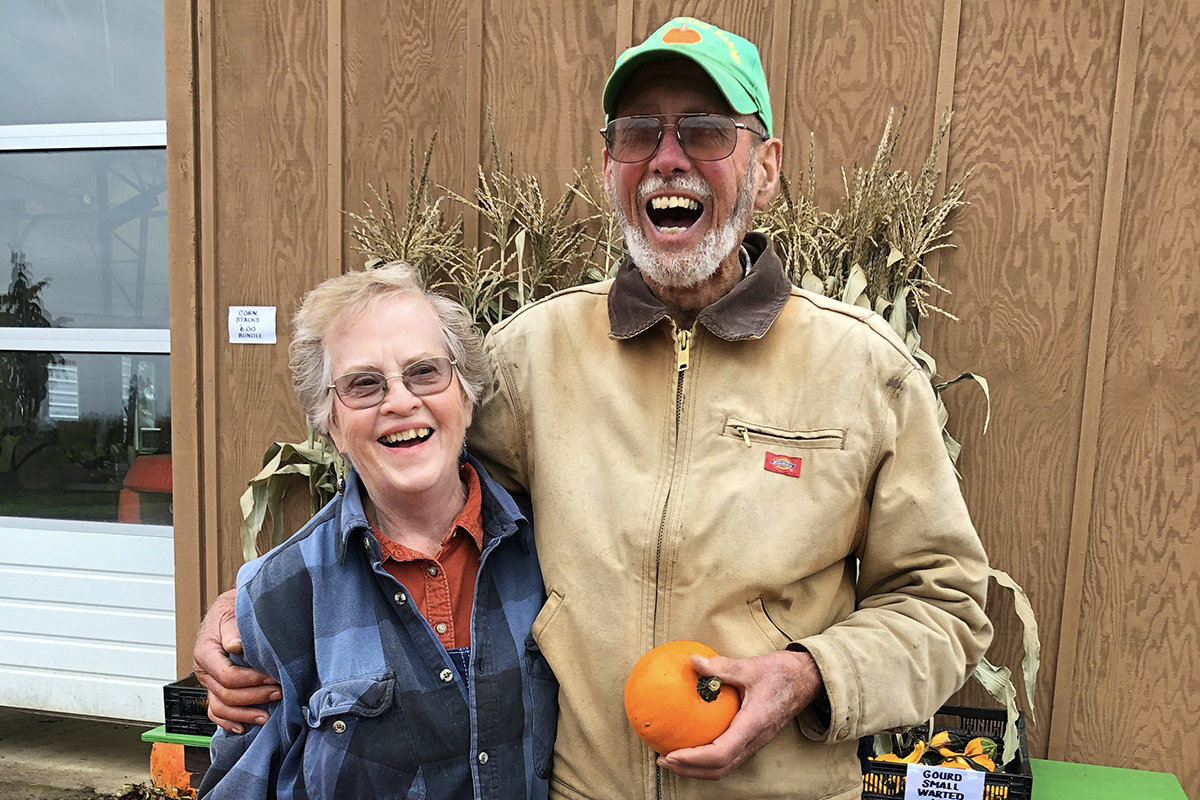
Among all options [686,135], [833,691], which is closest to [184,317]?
[686,135]

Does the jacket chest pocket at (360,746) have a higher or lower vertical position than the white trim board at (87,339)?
lower

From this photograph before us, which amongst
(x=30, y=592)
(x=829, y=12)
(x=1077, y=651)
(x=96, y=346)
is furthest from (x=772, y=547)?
(x=30, y=592)

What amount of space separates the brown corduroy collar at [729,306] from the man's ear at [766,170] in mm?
116

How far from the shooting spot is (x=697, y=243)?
1358 millimetres

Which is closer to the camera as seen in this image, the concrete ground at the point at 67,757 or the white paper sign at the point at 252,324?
the white paper sign at the point at 252,324

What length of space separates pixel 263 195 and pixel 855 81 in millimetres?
2254

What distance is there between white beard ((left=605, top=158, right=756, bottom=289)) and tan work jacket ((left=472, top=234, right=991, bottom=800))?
0.19 feet

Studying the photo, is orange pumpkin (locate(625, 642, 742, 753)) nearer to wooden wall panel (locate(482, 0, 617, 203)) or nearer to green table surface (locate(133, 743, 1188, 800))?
green table surface (locate(133, 743, 1188, 800))

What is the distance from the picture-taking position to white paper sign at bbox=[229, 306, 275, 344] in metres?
3.05

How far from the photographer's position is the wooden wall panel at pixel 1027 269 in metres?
2.38

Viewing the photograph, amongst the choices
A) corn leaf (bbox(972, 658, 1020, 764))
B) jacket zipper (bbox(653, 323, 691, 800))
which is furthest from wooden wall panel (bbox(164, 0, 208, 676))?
corn leaf (bbox(972, 658, 1020, 764))

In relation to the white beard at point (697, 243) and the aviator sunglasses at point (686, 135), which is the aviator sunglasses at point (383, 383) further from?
the aviator sunglasses at point (686, 135)

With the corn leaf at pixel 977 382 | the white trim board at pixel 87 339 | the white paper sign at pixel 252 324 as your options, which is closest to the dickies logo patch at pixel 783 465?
the corn leaf at pixel 977 382

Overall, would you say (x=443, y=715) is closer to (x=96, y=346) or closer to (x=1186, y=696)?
(x=1186, y=696)
